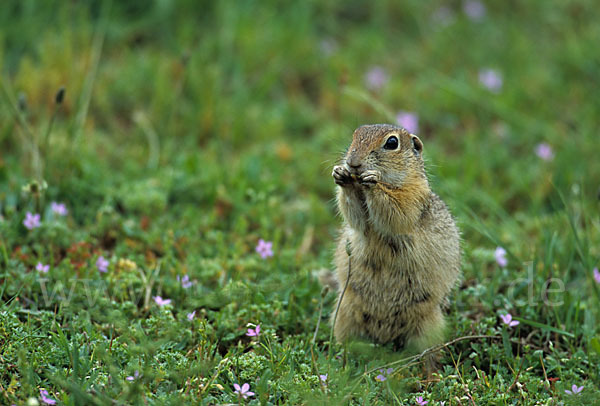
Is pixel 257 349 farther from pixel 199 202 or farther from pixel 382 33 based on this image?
pixel 382 33

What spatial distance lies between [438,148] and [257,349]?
3132 millimetres

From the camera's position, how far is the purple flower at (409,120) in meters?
6.09

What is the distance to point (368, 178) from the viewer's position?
141 inches

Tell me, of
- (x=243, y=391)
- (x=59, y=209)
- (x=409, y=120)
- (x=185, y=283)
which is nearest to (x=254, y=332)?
(x=243, y=391)

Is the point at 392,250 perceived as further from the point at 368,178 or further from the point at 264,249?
the point at 264,249

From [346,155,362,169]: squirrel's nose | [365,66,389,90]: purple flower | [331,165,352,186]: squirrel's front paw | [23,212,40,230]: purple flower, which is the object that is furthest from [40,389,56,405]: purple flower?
[365,66,389,90]: purple flower

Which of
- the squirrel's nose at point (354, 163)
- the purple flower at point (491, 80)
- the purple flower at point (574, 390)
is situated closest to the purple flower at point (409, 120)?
the purple flower at point (491, 80)

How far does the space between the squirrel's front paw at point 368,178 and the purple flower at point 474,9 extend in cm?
482

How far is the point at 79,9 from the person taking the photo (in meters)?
6.50

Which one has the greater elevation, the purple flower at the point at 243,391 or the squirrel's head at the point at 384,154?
the squirrel's head at the point at 384,154

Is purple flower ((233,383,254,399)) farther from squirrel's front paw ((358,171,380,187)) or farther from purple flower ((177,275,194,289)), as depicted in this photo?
squirrel's front paw ((358,171,380,187))

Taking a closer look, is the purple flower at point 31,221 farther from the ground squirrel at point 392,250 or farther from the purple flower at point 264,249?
the ground squirrel at point 392,250

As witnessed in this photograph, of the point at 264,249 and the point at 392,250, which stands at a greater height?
the point at 392,250

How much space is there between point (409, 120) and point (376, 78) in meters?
0.86
